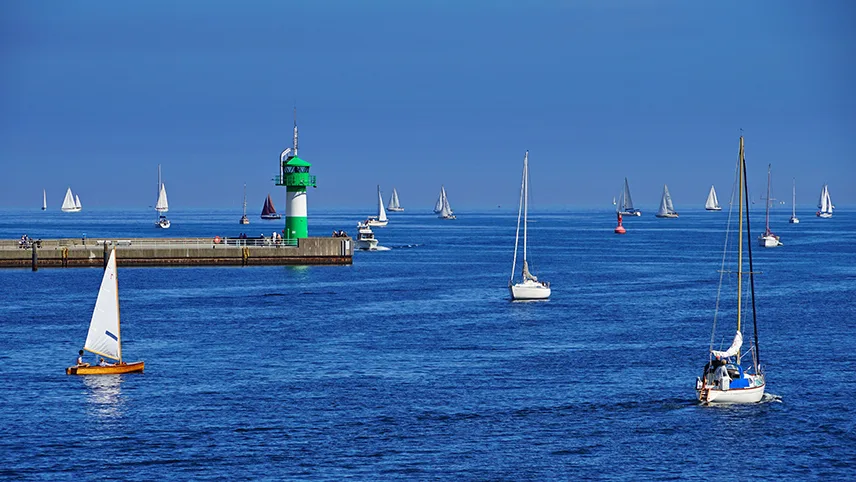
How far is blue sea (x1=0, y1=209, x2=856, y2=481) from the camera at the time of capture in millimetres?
38562

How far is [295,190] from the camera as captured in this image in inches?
4562

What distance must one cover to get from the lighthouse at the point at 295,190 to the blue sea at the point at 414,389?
21786 mm

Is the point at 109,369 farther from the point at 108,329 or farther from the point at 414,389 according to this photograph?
the point at 414,389

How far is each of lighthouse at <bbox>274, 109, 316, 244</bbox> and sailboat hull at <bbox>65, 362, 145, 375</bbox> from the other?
61.3 m

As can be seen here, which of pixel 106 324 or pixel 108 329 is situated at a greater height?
pixel 106 324

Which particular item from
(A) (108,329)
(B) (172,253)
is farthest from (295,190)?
(A) (108,329)

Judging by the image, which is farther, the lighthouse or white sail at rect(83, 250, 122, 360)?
the lighthouse

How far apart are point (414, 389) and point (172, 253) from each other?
69035 mm

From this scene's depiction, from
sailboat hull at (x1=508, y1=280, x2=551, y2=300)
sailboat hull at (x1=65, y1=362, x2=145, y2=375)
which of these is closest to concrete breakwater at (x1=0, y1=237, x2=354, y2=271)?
sailboat hull at (x1=508, y1=280, x2=551, y2=300)

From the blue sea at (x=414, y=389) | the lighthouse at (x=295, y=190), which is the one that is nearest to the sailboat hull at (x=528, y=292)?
the blue sea at (x=414, y=389)

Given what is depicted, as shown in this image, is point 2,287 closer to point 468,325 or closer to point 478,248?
point 468,325

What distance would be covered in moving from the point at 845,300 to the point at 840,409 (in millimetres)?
45768

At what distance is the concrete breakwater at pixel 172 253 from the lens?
364 feet

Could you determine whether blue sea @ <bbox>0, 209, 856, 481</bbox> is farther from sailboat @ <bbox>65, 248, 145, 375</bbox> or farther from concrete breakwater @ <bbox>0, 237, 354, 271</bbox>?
concrete breakwater @ <bbox>0, 237, 354, 271</bbox>
